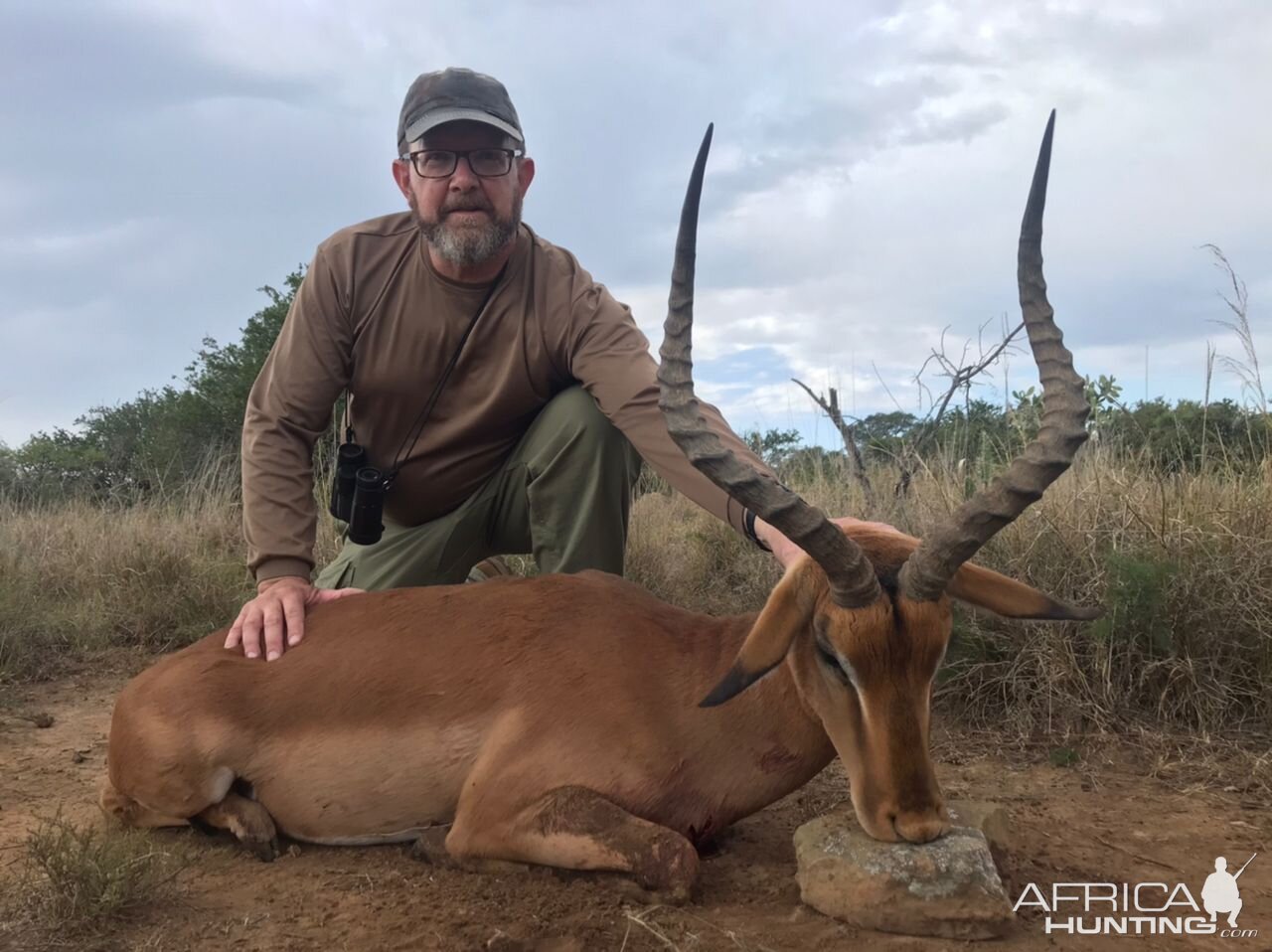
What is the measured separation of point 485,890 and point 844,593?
1.40m

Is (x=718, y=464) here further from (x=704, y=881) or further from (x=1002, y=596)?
(x=704, y=881)

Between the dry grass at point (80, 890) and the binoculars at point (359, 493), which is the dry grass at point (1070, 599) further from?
the dry grass at point (80, 890)

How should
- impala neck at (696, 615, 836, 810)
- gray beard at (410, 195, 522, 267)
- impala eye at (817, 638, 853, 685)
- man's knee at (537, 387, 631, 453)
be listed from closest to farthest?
impala eye at (817, 638, 853, 685) → impala neck at (696, 615, 836, 810) → gray beard at (410, 195, 522, 267) → man's knee at (537, 387, 631, 453)

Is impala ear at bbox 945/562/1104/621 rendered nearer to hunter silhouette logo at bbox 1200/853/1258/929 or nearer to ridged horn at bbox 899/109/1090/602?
ridged horn at bbox 899/109/1090/602

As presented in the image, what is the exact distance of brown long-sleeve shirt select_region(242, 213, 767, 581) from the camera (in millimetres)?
4645

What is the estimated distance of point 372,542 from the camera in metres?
5.20

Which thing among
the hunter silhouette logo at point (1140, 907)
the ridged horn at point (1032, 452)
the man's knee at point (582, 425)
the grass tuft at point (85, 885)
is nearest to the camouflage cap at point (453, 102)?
the man's knee at point (582, 425)

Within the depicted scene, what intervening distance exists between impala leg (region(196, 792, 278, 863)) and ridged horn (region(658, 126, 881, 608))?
1.97 m

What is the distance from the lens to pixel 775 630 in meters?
2.88

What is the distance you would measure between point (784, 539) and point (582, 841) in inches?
48.3

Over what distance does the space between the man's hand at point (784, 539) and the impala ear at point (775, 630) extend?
0.32m

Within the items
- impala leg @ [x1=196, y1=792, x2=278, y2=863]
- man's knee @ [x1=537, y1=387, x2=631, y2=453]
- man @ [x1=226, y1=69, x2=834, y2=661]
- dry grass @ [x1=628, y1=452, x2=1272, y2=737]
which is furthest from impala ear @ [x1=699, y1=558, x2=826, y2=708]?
dry grass @ [x1=628, y1=452, x2=1272, y2=737]

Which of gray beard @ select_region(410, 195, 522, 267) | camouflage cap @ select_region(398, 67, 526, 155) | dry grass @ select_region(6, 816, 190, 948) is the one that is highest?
camouflage cap @ select_region(398, 67, 526, 155)

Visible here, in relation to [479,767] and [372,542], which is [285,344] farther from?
[479,767]
